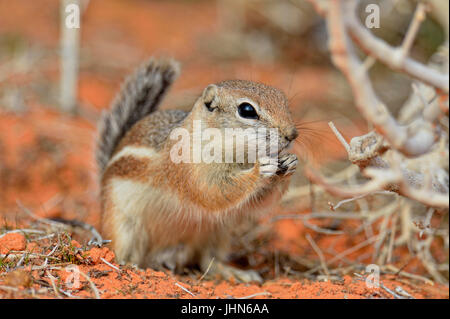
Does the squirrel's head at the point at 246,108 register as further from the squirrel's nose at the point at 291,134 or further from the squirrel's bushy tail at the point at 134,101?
the squirrel's bushy tail at the point at 134,101

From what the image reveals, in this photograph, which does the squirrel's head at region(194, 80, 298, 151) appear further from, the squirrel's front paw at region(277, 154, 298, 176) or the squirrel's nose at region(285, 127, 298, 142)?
the squirrel's front paw at region(277, 154, 298, 176)

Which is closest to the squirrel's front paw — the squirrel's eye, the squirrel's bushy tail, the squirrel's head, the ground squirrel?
the ground squirrel

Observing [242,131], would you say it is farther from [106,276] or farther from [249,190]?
[106,276]

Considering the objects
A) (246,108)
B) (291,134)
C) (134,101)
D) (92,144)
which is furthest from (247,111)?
(92,144)

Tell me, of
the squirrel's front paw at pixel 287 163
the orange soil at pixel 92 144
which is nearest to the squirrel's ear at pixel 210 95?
the squirrel's front paw at pixel 287 163

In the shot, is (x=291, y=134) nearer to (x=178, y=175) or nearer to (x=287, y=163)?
(x=287, y=163)

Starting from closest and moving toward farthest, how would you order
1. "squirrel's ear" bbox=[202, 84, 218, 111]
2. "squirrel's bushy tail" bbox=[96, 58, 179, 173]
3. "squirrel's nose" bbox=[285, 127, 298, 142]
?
"squirrel's nose" bbox=[285, 127, 298, 142]
"squirrel's ear" bbox=[202, 84, 218, 111]
"squirrel's bushy tail" bbox=[96, 58, 179, 173]

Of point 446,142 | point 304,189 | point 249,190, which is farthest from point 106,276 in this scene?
point 304,189
